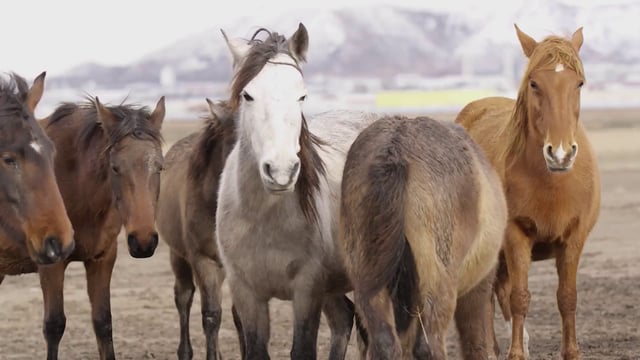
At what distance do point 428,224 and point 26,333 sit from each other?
6.48 m

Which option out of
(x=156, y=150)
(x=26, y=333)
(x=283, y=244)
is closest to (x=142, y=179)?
(x=156, y=150)

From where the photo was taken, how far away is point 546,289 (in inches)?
521

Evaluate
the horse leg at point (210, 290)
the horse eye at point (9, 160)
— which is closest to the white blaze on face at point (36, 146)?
the horse eye at point (9, 160)

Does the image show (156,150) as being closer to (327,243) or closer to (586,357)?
(327,243)

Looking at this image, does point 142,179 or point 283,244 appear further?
point 142,179

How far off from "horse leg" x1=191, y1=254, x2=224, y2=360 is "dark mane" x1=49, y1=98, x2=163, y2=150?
1514 millimetres

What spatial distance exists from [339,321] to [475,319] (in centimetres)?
181

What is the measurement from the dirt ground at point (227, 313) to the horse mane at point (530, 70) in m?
1.85

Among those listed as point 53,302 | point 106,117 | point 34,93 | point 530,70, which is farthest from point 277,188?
point 53,302

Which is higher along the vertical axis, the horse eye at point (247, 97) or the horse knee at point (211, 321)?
the horse eye at point (247, 97)

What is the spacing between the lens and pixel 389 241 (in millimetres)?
5949

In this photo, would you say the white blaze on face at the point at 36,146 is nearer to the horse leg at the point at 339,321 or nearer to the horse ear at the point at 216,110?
the horse ear at the point at 216,110

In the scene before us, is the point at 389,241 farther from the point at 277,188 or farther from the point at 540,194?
the point at 540,194

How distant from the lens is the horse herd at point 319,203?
6.06 metres
